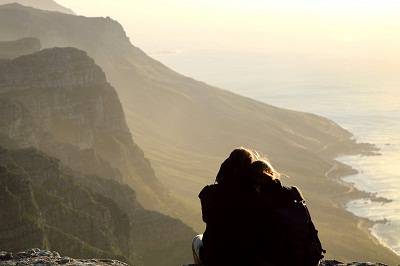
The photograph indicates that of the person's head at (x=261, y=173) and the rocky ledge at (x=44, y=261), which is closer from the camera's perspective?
the person's head at (x=261, y=173)

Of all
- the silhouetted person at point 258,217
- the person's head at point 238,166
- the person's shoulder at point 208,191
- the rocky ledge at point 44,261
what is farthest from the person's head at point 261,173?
the rocky ledge at point 44,261

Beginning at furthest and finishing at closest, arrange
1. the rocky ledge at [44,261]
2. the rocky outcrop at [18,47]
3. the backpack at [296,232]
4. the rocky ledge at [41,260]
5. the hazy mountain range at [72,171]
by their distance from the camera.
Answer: the rocky outcrop at [18,47] → the hazy mountain range at [72,171] → the rocky ledge at [41,260] → the rocky ledge at [44,261] → the backpack at [296,232]

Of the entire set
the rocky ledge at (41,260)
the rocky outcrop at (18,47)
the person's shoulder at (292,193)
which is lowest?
the rocky ledge at (41,260)

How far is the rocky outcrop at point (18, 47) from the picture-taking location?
102 metres

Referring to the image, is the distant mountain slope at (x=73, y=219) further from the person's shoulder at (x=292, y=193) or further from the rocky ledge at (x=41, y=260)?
the person's shoulder at (x=292, y=193)

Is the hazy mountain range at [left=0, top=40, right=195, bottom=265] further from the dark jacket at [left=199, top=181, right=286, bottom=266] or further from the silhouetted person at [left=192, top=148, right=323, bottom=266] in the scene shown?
the silhouetted person at [left=192, top=148, right=323, bottom=266]

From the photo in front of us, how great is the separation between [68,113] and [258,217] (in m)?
82.0

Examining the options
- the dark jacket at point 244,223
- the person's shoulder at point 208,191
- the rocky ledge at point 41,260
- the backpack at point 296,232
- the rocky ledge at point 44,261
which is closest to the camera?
the backpack at point 296,232

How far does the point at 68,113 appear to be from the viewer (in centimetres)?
8850

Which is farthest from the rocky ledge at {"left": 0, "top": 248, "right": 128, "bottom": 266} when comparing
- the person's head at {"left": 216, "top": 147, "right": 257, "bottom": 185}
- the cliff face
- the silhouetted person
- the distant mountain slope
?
the cliff face

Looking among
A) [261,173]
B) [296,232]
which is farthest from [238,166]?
[296,232]

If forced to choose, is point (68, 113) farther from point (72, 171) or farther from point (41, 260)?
point (41, 260)

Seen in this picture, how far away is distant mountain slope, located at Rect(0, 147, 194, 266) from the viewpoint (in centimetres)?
4184

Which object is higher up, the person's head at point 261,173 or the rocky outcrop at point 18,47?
the rocky outcrop at point 18,47
